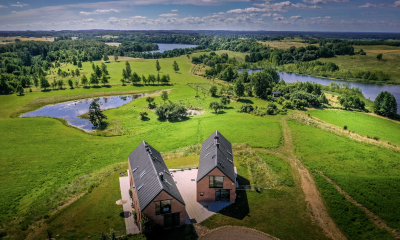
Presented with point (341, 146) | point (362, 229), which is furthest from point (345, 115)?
point (362, 229)

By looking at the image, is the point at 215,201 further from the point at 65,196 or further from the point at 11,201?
the point at 11,201

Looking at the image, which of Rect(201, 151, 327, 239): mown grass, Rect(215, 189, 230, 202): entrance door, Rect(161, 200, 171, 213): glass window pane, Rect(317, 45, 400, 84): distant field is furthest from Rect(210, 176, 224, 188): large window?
Rect(317, 45, 400, 84): distant field

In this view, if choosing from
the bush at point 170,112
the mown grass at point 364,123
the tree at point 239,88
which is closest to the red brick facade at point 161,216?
the bush at point 170,112

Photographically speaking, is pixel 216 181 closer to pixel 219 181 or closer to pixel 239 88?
pixel 219 181

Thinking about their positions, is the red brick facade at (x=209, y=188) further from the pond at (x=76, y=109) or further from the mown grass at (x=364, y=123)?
the pond at (x=76, y=109)

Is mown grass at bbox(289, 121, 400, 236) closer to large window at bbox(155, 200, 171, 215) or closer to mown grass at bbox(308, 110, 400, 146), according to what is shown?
mown grass at bbox(308, 110, 400, 146)

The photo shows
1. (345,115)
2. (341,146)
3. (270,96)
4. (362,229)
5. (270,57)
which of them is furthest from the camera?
(270,57)
